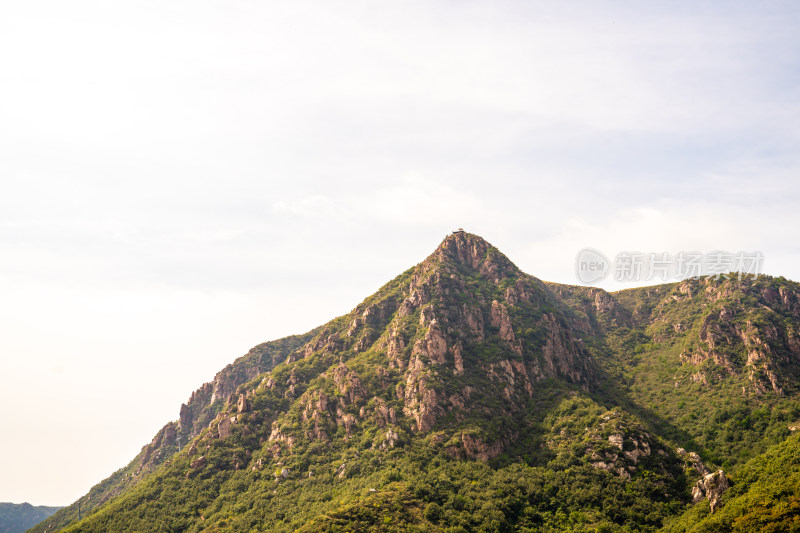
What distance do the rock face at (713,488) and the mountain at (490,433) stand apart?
39 cm

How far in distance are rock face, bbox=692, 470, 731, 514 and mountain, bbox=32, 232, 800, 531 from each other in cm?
39

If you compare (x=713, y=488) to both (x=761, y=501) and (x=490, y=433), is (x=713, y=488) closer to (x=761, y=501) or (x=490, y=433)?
(x=761, y=501)

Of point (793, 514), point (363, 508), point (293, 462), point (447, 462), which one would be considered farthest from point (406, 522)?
point (793, 514)

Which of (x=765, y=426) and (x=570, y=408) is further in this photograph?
(x=570, y=408)

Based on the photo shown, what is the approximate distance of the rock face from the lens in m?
97.5

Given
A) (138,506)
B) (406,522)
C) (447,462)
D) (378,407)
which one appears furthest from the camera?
(378,407)

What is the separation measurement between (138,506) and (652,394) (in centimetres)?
19184

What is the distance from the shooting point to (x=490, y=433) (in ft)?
460

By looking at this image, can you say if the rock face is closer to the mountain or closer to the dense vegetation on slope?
the mountain

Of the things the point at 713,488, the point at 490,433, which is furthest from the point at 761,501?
the point at 490,433

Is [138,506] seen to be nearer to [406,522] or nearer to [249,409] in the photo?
[249,409]

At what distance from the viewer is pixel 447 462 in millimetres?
131250

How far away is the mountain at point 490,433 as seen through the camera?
364 feet

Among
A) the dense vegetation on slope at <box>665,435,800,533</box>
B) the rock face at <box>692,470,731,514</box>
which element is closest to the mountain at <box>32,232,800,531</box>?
the rock face at <box>692,470,731,514</box>
